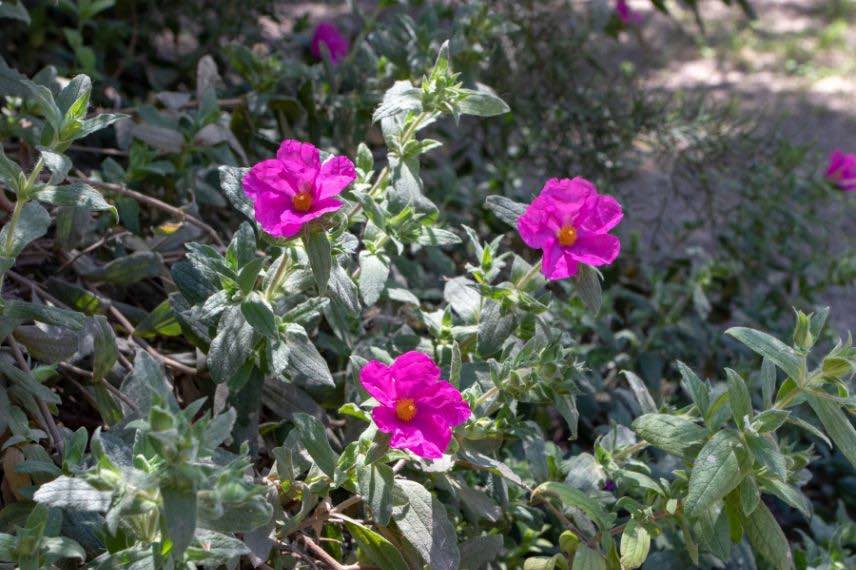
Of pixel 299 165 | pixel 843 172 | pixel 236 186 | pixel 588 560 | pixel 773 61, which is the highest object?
pixel 299 165

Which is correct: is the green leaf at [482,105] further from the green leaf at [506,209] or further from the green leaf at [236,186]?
the green leaf at [236,186]

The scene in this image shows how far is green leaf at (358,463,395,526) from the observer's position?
155 cm

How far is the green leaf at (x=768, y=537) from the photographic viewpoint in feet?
5.26

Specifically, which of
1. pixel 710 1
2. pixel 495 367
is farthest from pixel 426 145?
pixel 710 1

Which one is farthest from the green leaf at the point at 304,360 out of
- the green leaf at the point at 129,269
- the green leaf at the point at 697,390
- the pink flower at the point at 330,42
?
the pink flower at the point at 330,42

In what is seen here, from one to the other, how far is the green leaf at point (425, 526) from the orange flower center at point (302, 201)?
0.49 metres

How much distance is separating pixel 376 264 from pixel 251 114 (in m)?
1.00

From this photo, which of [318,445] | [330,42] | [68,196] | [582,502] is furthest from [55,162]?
[330,42]

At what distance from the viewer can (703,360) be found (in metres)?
2.98

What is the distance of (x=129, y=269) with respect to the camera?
6.68ft

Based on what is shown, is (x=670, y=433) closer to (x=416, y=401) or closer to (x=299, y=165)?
(x=416, y=401)

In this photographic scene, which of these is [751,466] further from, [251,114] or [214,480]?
[251,114]

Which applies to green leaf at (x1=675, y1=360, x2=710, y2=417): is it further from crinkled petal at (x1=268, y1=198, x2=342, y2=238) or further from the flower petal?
crinkled petal at (x1=268, y1=198, x2=342, y2=238)

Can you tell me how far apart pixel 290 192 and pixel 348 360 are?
658 millimetres
